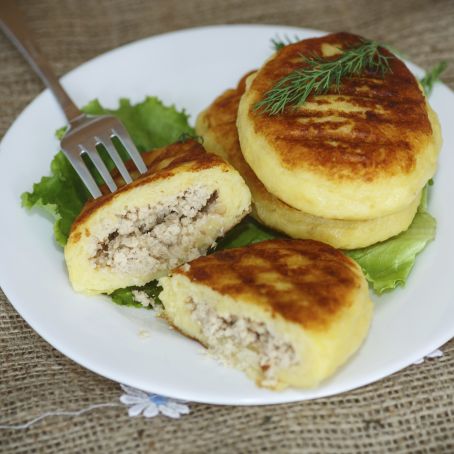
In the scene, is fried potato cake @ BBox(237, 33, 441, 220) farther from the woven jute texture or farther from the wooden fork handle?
the wooden fork handle

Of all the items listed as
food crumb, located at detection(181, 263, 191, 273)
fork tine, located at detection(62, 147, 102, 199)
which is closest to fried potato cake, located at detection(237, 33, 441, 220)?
food crumb, located at detection(181, 263, 191, 273)

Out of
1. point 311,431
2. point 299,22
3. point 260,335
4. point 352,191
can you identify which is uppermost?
point 299,22

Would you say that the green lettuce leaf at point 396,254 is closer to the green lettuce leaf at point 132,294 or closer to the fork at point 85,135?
the green lettuce leaf at point 132,294

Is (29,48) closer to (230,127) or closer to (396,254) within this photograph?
(230,127)

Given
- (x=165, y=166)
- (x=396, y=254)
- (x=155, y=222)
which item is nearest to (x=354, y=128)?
(x=396, y=254)

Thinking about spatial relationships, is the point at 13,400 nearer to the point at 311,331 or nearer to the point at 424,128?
the point at 311,331

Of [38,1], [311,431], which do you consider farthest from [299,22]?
[311,431]
